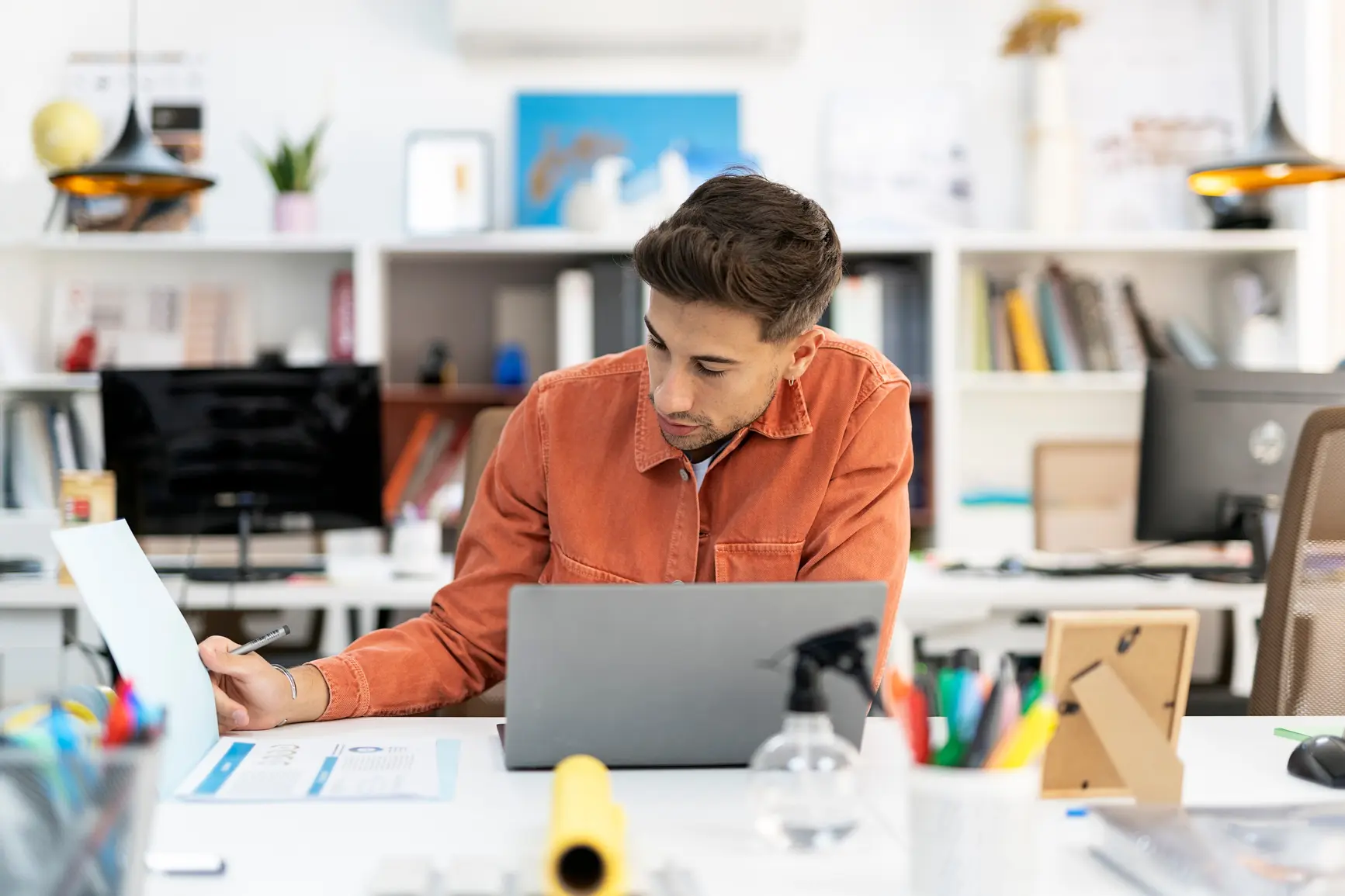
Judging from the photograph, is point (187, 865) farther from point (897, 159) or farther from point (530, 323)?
point (897, 159)

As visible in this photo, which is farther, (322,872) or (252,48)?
(252,48)

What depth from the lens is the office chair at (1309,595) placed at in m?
1.66

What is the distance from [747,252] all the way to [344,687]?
0.59m

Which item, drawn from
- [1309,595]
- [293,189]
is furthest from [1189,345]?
[293,189]

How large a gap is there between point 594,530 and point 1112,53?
3204 mm

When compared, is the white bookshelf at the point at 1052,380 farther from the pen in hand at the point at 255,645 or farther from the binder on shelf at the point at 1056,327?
the pen in hand at the point at 255,645

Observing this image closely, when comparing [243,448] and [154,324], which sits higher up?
[154,324]

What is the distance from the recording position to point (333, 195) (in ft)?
13.0

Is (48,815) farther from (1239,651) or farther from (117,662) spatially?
(1239,651)

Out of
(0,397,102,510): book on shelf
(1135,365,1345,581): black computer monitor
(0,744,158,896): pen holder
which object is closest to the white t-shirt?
(0,744,158,896): pen holder

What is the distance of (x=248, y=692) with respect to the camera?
1.23 m

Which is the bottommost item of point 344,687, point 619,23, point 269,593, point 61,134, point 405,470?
point 269,593

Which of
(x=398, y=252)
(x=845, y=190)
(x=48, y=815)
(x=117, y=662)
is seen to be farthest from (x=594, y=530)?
(x=845, y=190)

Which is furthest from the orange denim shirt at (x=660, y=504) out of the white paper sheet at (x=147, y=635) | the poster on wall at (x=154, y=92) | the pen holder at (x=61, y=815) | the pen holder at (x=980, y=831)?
the poster on wall at (x=154, y=92)
